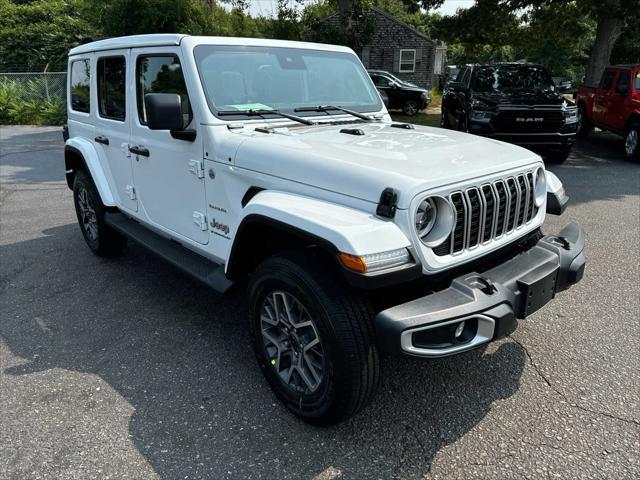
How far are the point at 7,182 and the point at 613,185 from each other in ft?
34.8

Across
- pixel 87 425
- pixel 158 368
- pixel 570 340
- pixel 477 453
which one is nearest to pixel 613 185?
pixel 570 340

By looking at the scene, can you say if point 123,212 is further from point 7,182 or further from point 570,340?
point 7,182

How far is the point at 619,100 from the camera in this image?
1088 centimetres

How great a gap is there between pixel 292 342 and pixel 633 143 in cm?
1049

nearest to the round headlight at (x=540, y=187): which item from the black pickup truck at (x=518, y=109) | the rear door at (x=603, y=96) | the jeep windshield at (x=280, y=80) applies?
the jeep windshield at (x=280, y=80)

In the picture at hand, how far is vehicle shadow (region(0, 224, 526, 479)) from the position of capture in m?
2.50

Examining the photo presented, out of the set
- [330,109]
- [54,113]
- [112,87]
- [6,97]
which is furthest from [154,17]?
[330,109]

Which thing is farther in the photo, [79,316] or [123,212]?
[123,212]

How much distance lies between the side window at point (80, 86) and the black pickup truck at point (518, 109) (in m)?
6.84

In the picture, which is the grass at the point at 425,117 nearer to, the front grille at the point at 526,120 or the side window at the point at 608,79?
the side window at the point at 608,79

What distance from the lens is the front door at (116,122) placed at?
4113 millimetres

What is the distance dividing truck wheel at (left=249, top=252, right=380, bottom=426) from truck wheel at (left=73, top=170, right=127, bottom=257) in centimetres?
269

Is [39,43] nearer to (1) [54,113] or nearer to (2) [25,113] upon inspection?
(2) [25,113]

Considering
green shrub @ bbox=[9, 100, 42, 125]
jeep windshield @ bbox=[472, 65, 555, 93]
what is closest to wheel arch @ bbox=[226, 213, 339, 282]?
jeep windshield @ bbox=[472, 65, 555, 93]
